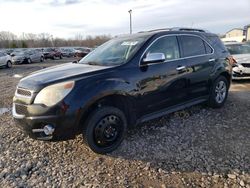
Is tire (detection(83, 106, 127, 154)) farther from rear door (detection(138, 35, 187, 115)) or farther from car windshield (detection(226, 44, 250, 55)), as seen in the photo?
car windshield (detection(226, 44, 250, 55))

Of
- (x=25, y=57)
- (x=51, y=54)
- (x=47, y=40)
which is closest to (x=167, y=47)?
(x=25, y=57)

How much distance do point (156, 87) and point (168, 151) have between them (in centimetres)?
110

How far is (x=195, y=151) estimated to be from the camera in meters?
4.02

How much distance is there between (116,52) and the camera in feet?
15.5

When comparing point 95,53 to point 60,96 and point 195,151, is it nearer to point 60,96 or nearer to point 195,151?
point 60,96

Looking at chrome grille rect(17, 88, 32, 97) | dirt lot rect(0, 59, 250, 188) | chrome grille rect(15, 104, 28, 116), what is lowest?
dirt lot rect(0, 59, 250, 188)

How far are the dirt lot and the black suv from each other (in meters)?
0.38

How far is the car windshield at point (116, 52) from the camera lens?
173 inches

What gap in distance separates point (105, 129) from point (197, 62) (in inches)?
98.4

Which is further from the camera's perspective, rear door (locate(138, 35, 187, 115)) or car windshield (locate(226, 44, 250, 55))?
car windshield (locate(226, 44, 250, 55))

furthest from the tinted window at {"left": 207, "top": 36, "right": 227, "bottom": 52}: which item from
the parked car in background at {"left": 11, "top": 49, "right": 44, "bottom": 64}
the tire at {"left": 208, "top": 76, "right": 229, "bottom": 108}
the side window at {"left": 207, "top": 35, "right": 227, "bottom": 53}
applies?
the parked car in background at {"left": 11, "top": 49, "right": 44, "bottom": 64}

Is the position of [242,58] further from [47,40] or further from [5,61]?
[47,40]

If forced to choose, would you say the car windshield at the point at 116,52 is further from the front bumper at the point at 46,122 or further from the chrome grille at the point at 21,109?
the chrome grille at the point at 21,109

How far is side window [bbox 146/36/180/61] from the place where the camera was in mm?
4602
